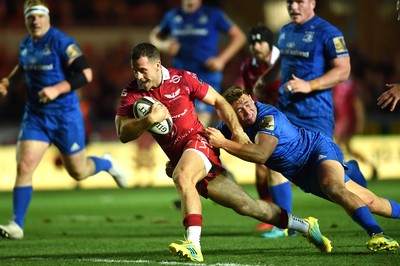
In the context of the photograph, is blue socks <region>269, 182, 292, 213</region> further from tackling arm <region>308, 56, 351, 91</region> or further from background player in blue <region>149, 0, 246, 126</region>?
background player in blue <region>149, 0, 246, 126</region>

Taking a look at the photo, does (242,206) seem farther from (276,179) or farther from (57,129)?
(57,129)

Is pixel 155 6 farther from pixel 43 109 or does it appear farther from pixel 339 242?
pixel 339 242

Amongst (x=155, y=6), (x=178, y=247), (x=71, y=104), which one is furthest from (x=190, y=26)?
(x=155, y=6)

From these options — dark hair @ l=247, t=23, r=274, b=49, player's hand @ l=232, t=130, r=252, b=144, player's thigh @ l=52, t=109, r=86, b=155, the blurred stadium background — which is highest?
dark hair @ l=247, t=23, r=274, b=49

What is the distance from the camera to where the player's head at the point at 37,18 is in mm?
10438

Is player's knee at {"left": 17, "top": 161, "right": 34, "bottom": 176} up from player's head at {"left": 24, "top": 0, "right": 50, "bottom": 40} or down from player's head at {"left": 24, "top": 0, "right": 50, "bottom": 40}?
down

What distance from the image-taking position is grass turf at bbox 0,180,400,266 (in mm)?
7734

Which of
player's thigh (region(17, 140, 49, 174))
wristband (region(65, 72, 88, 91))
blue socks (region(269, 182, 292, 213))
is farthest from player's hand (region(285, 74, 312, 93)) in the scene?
player's thigh (region(17, 140, 49, 174))

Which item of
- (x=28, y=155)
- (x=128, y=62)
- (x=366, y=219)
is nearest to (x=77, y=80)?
(x=28, y=155)

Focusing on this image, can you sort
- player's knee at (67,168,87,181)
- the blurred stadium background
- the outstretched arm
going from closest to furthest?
1. the outstretched arm
2. player's knee at (67,168,87,181)
3. the blurred stadium background

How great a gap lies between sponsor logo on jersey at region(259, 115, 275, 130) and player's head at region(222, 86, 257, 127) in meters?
0.16

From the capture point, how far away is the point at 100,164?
456 inches

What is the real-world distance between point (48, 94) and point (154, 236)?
1.83 metres

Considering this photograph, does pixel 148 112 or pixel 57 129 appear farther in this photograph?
pixel 57 129
